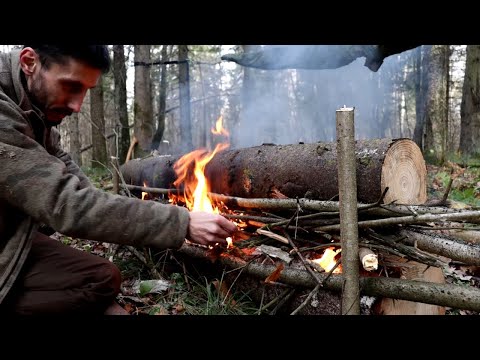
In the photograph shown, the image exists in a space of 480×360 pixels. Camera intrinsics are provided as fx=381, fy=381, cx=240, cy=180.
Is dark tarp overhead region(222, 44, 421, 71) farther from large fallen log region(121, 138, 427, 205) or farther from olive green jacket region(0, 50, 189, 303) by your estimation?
olive green jacket region(0, 50, 189, 303)

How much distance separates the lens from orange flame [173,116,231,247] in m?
4.14

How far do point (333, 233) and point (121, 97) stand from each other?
31.4ft

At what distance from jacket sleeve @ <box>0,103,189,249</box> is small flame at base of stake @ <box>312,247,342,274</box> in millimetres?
1326

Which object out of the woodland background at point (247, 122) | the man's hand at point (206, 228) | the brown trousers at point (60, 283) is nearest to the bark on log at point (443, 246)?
the woodland background at point (247, 122)

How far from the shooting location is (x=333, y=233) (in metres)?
3.04

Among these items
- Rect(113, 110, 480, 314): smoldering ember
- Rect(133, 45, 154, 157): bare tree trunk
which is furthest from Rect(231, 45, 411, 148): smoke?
Rect(113, 110, 480, 314): smoldering ember

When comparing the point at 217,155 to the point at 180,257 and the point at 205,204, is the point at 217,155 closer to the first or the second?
the point at 205,204

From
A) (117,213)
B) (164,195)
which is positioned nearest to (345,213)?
(117,213)

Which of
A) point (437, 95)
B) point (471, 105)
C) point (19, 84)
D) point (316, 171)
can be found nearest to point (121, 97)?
point (437, 95)

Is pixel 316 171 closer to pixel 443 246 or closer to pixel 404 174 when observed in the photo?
pixel 404 174

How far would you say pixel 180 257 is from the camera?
406 cm

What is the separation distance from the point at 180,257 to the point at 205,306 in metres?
0.80

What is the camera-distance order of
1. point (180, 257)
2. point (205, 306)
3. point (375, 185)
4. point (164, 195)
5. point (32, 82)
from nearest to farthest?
point (32, 82) → point (375, 185) → point (205, 306) → point (180, 257) → point (164, 195)
